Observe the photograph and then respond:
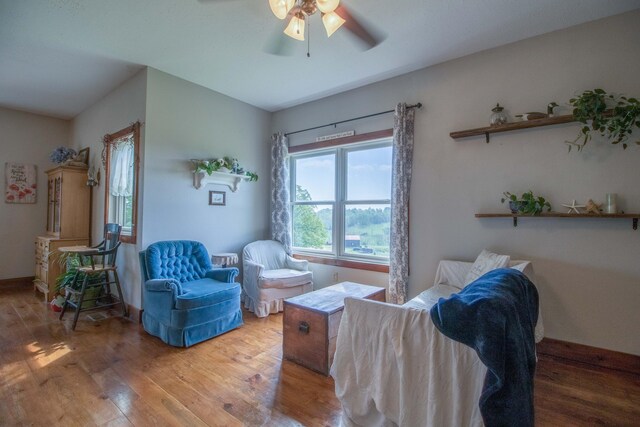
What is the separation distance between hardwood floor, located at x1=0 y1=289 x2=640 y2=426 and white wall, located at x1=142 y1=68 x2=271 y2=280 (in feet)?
3.97

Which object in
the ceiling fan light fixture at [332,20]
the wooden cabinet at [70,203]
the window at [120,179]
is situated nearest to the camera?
the ceiling fan light fixture at [332,20]

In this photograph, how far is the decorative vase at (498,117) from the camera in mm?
2690

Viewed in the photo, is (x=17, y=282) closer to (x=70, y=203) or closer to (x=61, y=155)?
(x=70, y=203)

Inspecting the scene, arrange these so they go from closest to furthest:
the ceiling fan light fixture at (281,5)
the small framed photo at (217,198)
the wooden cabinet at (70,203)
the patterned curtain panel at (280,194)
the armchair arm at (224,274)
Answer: the ceiling fan light fixture at (281,5) < the armchair arm at (224,274) < the small framed photo at (217,198) < the wooden cabinet at (70,203) < the patterned curtain panel at (280,194)

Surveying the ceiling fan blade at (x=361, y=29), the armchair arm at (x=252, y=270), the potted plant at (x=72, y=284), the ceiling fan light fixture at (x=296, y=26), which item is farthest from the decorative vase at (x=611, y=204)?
the potted plant at (x=72, y=284)

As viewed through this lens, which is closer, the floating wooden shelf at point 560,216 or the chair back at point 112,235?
the floating wooden shelf at point 560,216

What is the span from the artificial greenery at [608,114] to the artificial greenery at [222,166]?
3.50 metres

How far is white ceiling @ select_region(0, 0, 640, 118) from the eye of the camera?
7.38ft

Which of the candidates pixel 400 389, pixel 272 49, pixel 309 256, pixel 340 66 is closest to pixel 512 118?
pixel 340 66

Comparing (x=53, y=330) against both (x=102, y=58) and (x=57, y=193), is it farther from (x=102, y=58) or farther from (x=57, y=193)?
(x=102, y=58)

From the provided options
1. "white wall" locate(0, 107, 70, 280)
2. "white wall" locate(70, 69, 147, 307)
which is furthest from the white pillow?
"white wall" locate(0, 107, 70, 280)

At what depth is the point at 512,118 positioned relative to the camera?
2.72 meters

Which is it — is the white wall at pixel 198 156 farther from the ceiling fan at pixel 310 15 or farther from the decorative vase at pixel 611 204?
the decorative vase at pixel 611 204

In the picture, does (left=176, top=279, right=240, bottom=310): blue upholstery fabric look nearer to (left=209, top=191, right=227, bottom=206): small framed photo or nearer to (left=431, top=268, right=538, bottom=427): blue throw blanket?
(left=209, top=191, right=227, bottom=206): small framed photo
